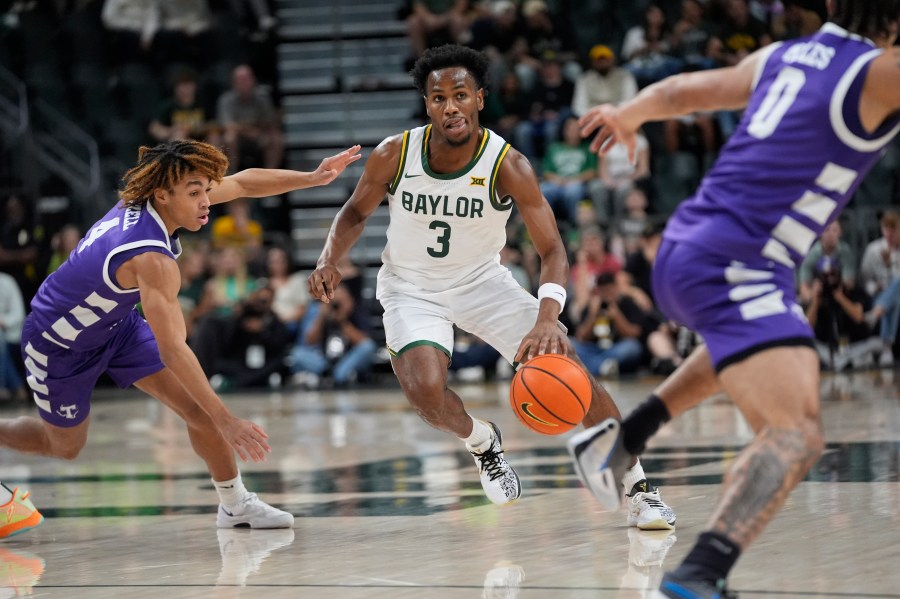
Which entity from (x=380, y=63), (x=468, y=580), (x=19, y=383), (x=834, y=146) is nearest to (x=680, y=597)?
(x=468, y=580)

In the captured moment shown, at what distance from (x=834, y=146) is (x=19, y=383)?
456 inches

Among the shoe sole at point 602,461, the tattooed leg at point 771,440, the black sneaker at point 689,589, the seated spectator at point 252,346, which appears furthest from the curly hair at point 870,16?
the seated spectator at point 252,346

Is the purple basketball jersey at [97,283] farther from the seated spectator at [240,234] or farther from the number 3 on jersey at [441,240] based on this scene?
the seated spectator at [240,234]

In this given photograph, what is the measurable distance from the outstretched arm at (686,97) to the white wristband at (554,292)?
1570mm

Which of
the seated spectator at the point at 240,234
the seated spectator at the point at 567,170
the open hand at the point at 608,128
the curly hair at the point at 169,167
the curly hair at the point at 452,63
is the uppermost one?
the open hand at the point at 608,128

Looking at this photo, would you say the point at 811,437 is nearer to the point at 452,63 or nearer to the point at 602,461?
the point at 602,461

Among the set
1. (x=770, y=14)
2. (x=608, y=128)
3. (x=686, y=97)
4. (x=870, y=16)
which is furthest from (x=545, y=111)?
(x=870, y=16)

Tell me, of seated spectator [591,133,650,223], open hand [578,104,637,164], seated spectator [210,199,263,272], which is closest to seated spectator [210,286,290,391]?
seated spectator [210,199,263,272]

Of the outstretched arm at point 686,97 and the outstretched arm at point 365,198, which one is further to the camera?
the outstretched arm at point 365,198

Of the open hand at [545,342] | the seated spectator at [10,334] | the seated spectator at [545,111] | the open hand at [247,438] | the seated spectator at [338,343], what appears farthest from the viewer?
the seated spectator at [545,111]

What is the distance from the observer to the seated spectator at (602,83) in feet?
47.5

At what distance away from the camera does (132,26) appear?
1705 centimetres

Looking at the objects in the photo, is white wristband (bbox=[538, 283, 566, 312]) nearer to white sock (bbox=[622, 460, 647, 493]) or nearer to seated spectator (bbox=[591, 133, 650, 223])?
white sock (bbox=[622, 460, 647, 493])

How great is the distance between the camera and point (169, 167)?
A: 17.1 feet
